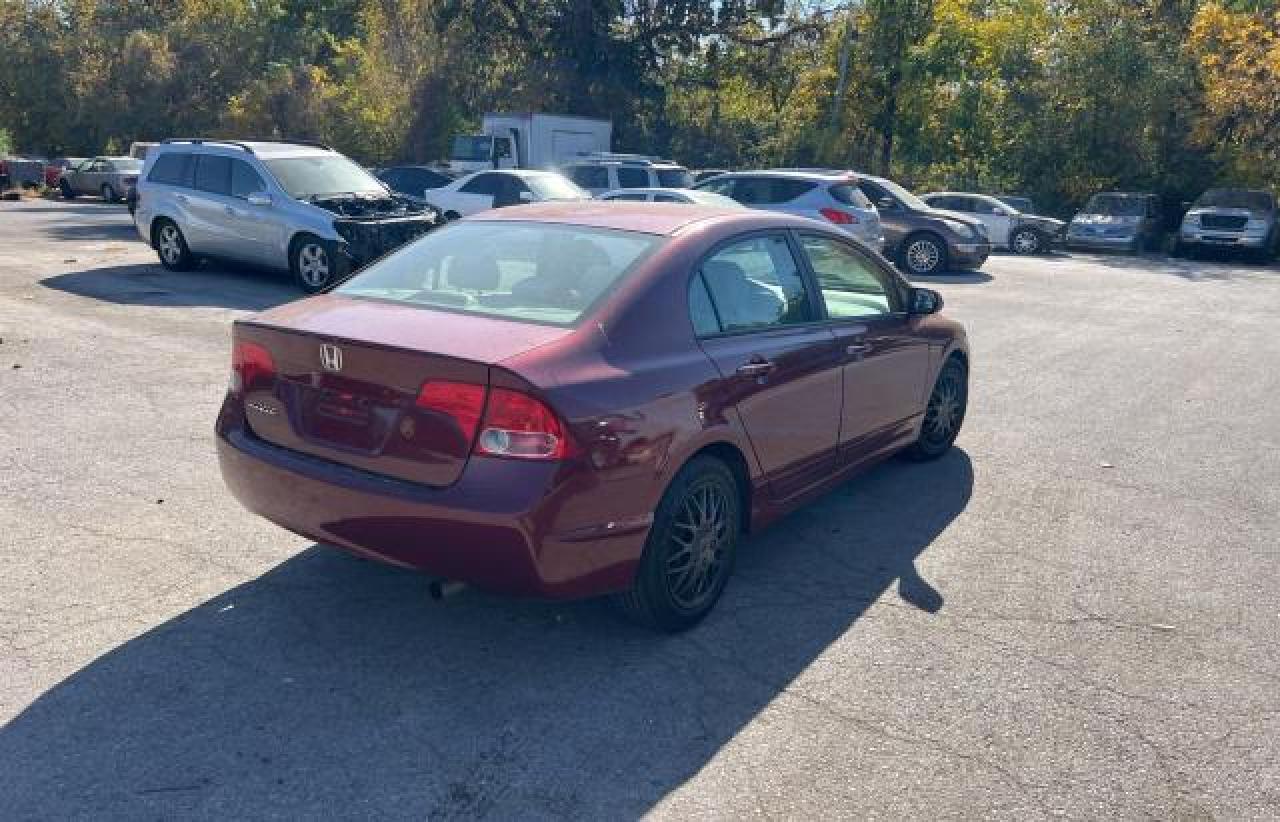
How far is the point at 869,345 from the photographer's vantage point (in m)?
5.18

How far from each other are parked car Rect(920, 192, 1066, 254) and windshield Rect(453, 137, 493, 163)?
34.8ft

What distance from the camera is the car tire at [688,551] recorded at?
3.81m

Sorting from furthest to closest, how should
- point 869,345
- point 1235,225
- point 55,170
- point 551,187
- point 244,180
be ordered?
point 55,170, point 1235,225, point 551,187, point 244,180, point 869,345

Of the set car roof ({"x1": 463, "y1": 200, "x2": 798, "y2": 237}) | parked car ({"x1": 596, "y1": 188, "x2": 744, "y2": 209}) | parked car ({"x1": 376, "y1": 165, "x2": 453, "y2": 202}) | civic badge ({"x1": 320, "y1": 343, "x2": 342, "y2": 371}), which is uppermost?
parked car ({"x1": 376, "y1": 165, "x2": 453, "y2": 202})

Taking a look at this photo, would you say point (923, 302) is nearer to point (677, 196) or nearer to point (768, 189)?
point (677, 196)

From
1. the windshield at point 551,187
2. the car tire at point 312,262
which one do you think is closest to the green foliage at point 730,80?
the windshield at point 551,187

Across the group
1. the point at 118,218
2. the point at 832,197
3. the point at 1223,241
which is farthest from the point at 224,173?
the point at 1223,241

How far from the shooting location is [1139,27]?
29.6 m

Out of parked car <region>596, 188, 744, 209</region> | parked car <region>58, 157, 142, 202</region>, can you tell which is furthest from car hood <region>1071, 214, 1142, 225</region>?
parked car <region>58, 157, 142, 202</region>

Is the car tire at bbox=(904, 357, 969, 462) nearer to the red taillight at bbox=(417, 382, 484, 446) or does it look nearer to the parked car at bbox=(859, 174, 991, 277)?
the red taillight at bbox=(417, 382, 484, 446)

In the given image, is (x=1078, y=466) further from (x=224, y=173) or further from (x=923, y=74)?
(x=923, y=74)

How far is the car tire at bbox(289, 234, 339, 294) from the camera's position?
11664 millimetres

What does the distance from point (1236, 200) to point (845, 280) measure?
24.5 metres

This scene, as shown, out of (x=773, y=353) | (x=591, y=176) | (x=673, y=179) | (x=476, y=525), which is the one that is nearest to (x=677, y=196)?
(x=673, y=179)
